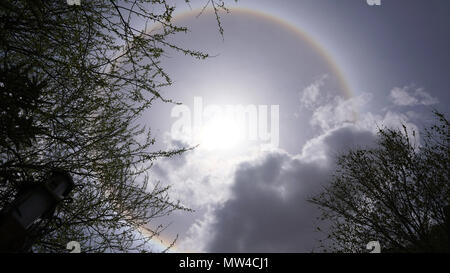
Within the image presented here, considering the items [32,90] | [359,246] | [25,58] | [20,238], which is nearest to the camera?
[20,238]

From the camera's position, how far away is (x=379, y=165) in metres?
9.13

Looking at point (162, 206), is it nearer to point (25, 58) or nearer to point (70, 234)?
point (70, 234)

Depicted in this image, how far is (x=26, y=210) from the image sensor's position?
2.58m

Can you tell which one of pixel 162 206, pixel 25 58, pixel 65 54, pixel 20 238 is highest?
pixel 25 58

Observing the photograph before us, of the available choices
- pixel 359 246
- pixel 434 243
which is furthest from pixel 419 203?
pixel 359 246

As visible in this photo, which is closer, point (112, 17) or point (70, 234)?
point (112, 17)

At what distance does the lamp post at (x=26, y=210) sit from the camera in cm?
243

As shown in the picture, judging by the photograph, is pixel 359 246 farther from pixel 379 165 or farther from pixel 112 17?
pixel 112 17

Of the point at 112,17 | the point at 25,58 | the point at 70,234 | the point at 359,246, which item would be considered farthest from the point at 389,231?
the point at 25,58

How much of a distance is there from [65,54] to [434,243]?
9.53 meters

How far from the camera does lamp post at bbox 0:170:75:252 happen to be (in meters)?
2.43
